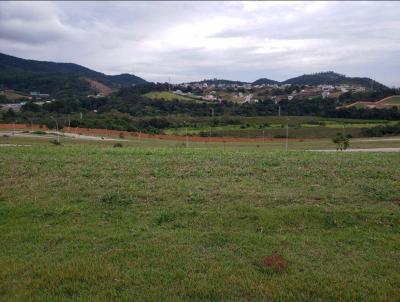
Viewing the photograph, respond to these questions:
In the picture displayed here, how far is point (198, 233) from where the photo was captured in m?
5.93

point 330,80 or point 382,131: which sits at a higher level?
point 330,80

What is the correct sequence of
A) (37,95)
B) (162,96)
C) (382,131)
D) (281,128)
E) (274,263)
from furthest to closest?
(37,95) → (162,96) → (281,128) → (382,131) → (274,263)

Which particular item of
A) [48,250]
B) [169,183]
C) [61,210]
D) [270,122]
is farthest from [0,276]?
[270,122]

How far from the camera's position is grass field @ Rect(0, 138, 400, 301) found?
4.45 metres

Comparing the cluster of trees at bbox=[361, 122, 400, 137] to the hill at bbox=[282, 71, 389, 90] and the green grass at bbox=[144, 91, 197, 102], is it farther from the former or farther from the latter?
the hill at bbox=[282, 71, 389, 90]

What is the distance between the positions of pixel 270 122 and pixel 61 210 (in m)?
66.8

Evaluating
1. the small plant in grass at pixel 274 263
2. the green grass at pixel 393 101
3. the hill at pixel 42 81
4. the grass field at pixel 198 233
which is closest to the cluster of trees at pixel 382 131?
the green grass at pixel 393 101

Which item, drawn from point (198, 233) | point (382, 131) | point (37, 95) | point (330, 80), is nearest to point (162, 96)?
point (37, 95)

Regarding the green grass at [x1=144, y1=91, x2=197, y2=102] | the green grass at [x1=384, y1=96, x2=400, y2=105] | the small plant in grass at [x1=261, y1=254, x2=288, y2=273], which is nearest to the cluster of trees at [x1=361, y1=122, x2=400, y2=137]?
the green grass at [x1=384, y1=96, x2=400, y2=105]

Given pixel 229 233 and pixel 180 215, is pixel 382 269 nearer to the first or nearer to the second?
pixel 229 233

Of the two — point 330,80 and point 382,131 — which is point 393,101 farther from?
point 330,80

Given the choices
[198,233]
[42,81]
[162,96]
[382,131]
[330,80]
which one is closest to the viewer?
[198,233]

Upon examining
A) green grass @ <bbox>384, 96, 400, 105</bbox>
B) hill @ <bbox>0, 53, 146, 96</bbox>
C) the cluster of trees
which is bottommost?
the cluster of trees

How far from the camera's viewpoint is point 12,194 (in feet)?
26.0
